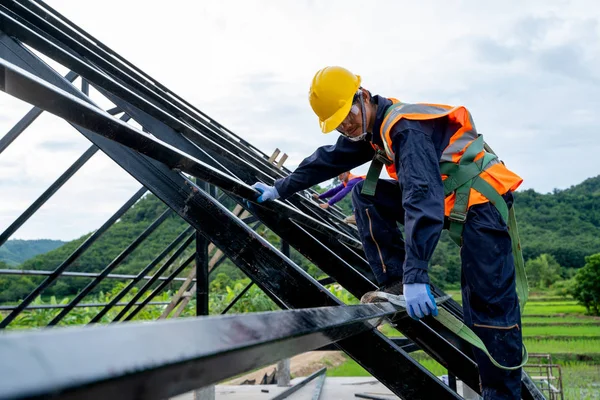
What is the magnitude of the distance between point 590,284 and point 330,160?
56669 millimetres

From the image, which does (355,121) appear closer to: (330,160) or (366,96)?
(366,96)

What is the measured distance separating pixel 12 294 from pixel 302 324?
28821mm

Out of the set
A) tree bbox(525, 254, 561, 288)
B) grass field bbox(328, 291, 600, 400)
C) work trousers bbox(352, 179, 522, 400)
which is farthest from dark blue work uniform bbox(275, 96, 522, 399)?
tree bbox(525, 254, 561, 288)

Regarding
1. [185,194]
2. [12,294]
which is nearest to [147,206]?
[12,294]

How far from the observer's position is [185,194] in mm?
2096

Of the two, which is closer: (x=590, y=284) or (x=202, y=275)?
(x=202, y=275)

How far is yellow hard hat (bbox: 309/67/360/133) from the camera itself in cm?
303

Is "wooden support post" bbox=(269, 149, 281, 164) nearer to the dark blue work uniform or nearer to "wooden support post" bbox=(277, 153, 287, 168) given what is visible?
"wooden support post" bbox=(277, 153, 287, 168)

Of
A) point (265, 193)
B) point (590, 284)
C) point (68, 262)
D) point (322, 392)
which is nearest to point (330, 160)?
point (265, 193)

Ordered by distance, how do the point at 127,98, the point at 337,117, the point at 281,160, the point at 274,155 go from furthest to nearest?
the point at 281,160
the point at 274,155
the point at 337,117
the point at 127,98

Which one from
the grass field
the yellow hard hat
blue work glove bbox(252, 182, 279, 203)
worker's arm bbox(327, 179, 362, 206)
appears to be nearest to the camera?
blue work glove bbox(252, 182, 279, 203)

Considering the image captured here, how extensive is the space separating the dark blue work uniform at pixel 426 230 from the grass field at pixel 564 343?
47.5 ft

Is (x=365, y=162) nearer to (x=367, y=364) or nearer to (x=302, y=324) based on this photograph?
(x=367, y=364)

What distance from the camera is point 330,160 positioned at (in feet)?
11.3
